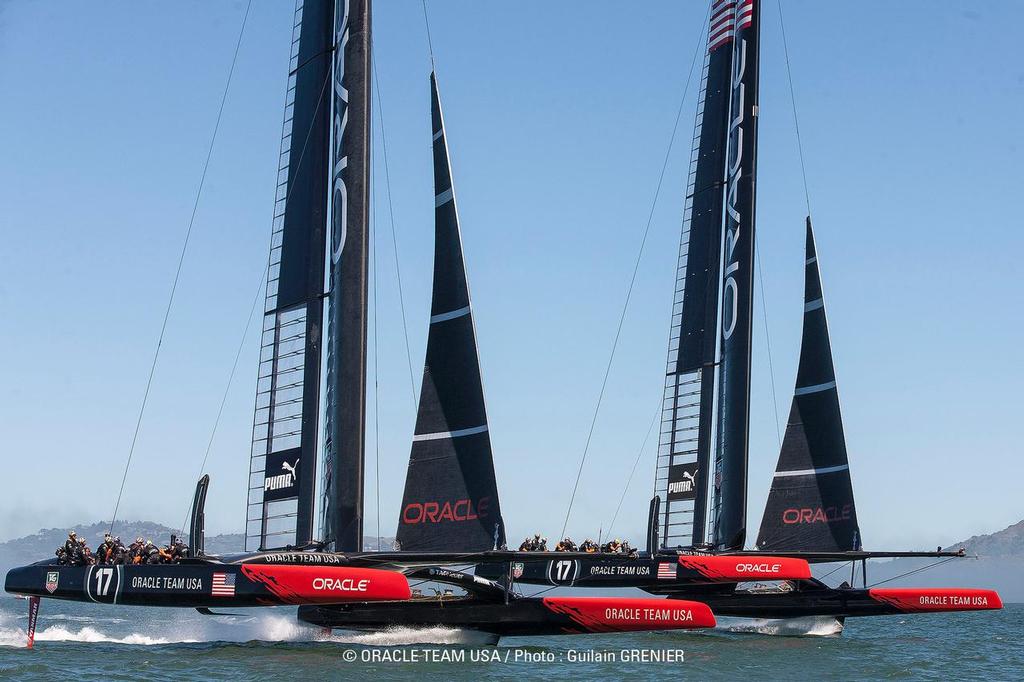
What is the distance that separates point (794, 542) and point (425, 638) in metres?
10.4

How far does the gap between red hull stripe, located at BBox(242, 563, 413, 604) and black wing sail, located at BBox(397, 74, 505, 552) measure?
87.8 inches

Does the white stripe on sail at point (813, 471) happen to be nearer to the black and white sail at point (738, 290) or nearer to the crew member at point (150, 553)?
the black and white sail at point (738, 290)

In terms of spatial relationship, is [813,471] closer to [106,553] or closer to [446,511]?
[446,511]

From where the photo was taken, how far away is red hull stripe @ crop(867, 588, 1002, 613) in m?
25.3

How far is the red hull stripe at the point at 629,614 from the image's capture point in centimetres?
2005

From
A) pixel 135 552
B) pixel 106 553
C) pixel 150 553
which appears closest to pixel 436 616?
pixel 150 553

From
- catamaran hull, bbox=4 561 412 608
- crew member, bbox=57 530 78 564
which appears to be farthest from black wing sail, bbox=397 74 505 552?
crew member, bbox=57 530 78 564

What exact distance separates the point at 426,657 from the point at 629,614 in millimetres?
3290

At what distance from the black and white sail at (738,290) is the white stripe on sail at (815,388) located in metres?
1.25

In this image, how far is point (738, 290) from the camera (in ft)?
97.8

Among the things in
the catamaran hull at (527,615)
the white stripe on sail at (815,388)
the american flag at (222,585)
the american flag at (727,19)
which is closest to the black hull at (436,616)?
the catamaran hull at (527,615)

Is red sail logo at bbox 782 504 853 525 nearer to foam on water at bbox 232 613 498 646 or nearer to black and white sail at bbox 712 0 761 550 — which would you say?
black and white sail at bbox 712 0 761 550

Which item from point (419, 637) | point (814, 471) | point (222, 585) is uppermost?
point (814, 471)

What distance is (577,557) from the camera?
23.9 metres
